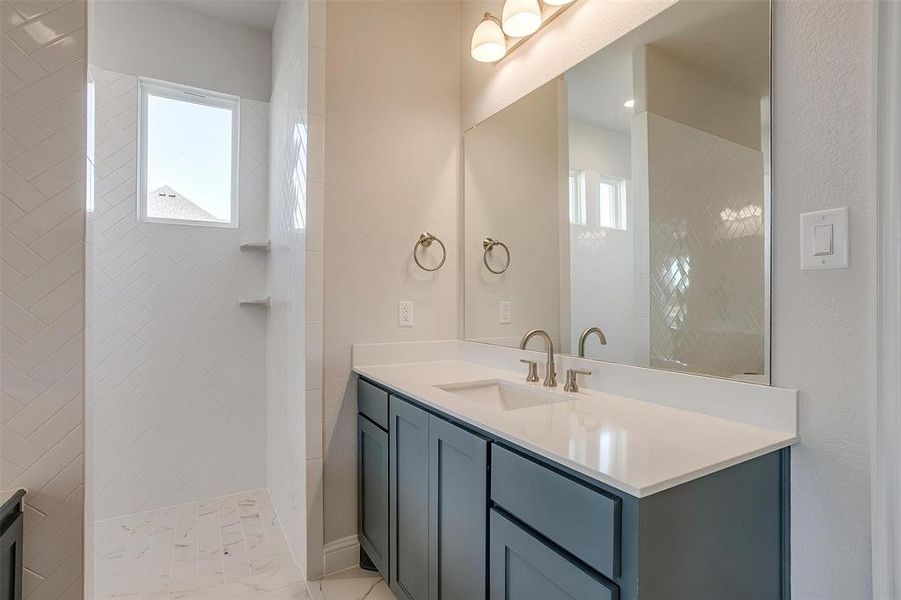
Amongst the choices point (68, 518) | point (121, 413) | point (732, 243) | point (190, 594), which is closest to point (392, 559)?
point (190, 594)

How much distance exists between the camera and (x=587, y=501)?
879 mm

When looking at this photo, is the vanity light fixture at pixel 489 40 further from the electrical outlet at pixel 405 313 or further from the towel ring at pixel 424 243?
the electrical outlet at pixel 405 313

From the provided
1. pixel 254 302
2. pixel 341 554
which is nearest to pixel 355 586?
pixel 341 554

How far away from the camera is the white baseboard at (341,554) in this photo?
76.5 inches

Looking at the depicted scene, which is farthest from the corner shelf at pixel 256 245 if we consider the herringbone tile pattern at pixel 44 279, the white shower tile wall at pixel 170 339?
the herringbone tile pattern at pixel 44 279

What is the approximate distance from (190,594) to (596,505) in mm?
1803

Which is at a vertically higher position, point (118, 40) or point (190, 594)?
point (118, 40)

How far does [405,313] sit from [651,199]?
3.84 ft

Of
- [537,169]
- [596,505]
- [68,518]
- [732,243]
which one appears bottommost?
[68,518]

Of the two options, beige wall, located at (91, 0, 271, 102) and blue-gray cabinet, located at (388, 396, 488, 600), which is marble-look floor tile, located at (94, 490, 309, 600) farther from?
beige wall, located at (91, 0, 271, 102)

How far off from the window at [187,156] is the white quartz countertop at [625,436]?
1.93 metres

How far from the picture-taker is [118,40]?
95.7 inches

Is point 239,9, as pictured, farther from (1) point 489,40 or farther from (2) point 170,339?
(2) point 170,339

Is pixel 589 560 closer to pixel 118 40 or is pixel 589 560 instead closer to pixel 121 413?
pixel 121 413
